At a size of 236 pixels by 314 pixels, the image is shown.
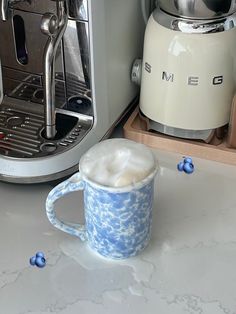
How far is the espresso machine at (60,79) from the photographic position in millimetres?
766

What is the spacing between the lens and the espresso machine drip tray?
31.7 inches

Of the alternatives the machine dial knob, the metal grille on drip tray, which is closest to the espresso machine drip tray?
the metal grille on drip tray

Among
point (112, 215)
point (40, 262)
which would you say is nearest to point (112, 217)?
point (112, 215)

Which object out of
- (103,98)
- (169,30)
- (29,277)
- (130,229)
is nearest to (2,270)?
(29,277)

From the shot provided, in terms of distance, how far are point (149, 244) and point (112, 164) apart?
0.13 metres

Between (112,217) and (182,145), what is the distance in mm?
232

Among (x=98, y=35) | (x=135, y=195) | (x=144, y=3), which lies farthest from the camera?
(x=144, y=3)

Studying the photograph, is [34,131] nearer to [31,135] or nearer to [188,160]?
[31,135]

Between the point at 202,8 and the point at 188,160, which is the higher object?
the point at 202,8

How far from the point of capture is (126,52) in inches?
34.1

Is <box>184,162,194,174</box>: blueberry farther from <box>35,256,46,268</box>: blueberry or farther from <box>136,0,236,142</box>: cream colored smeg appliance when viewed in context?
<box>35,256,46,268</box>: blueberry

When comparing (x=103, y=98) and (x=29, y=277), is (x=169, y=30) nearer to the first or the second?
(x=103, y=98)

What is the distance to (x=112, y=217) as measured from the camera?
0.67 metres

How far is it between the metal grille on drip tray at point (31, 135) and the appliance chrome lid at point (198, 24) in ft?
0.55
